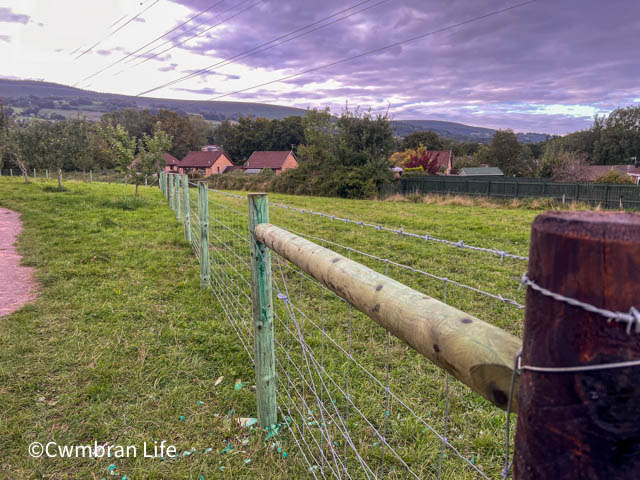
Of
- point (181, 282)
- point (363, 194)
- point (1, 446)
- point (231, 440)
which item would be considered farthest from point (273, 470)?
point (363, 194)

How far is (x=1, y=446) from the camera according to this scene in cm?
242

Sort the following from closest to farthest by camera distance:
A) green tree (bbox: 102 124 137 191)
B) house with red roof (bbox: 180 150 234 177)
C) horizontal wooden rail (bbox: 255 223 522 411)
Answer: horizontal wooden rail (bbox: 255 223 522 411) → green tree (bbox: 102 124 137 191) → house with red roof (bbox: 180 150 234 177)

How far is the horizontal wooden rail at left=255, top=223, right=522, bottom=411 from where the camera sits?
750mm

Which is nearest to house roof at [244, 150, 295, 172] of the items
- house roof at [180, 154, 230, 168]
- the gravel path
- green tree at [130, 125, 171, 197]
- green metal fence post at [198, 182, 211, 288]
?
house roof at [180, 154, 230, 168]

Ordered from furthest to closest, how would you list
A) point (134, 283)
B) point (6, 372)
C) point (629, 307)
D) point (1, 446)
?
point (134, 283) → point (6, 372) → point (1, 446) → point (629, 307)

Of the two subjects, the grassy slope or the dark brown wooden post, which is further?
the grassy slope

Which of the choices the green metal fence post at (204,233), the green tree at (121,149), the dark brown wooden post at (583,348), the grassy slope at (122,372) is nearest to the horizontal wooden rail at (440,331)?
the dark brown wooden post at (583,348)

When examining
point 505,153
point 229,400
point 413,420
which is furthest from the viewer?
point 505,153

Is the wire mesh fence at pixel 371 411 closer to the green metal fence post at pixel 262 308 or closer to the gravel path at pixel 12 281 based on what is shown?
the green metal fence post at pixel 262 308

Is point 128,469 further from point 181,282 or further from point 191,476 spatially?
point 181,282

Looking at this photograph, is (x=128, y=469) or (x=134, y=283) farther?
(x=134, y=283)

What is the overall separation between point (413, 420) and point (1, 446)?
8.39ft

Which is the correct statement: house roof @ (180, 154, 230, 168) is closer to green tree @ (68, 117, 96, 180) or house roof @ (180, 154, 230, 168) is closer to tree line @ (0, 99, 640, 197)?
tree line @ (0, 99, 640, 197)

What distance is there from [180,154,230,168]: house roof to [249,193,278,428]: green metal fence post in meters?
70.1
